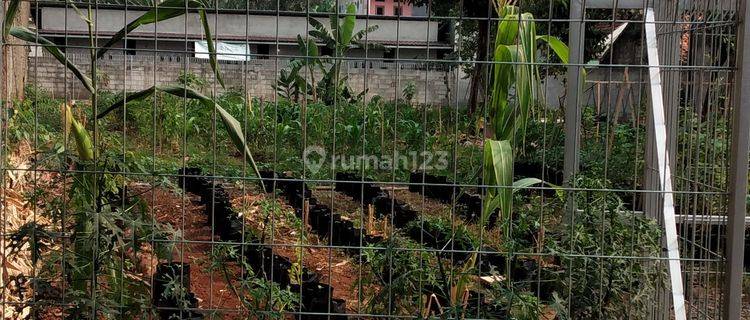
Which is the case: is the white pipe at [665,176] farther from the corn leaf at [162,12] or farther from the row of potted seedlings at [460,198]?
the row of potted seedlings at [460,198]

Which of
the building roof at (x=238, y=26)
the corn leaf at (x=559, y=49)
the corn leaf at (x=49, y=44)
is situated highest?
the building roof at (x=238, y=26)

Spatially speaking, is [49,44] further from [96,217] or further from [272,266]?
[272,266]

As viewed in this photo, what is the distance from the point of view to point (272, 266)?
3.16 meters

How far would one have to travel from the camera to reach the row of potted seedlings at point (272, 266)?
11.2 ft

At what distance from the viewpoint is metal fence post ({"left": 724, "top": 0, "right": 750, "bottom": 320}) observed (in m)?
3.23

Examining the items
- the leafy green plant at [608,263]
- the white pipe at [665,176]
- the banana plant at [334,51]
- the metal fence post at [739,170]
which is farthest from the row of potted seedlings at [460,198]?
the metal fence post at [739,170]

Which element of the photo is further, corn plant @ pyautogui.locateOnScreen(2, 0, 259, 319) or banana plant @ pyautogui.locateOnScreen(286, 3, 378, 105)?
banana plant @ pyautogui.locateOnScreen(286, 3, 378, 105)

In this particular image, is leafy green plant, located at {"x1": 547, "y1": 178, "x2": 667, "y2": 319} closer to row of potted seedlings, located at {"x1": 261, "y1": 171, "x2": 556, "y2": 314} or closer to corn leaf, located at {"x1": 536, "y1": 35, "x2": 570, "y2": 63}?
row of potted seedlings, located at {"x1": 261, "y1": 171, "x2": 556, "y2": 314}

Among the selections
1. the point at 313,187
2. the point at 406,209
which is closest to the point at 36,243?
the point at 406,209

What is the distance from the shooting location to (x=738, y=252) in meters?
3.25

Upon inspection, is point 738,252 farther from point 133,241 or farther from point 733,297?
point 133,241

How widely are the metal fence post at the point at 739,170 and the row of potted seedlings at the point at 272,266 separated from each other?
4.99ft

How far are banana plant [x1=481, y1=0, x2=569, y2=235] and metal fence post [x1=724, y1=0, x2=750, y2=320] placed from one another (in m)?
0.74

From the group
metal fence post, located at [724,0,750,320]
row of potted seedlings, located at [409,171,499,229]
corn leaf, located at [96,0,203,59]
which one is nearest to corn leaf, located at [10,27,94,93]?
corn leaf, located at [96,0,203,59]
